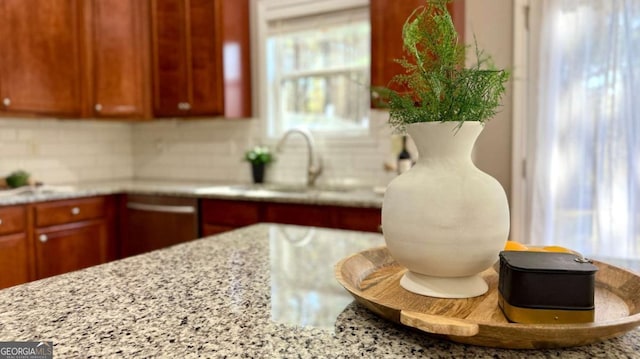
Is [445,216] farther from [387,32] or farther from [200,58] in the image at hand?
[200,58]

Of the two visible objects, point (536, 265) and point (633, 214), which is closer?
point (536, 265)

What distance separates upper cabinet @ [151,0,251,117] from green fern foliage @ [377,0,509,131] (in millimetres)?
2669

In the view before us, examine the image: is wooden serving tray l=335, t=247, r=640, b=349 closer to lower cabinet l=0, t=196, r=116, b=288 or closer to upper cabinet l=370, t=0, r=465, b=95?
upper cabinet l=370, t=0, r=465, b=95

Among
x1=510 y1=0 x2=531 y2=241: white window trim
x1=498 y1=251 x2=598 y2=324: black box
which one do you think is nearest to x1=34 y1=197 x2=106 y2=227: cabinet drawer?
x1=510 y1=0 x2=531 y2=241: white window trim

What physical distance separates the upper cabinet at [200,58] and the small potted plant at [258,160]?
0.93ft

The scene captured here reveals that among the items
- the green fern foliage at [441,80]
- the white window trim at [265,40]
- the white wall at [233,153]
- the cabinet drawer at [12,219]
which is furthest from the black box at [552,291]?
the cabinet drawer at [12,219]

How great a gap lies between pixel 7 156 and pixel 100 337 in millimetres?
3233

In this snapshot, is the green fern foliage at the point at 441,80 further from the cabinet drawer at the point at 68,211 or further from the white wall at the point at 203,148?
the cabinet drawer at the point at 68,211

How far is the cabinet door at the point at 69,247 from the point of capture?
2.95 metres

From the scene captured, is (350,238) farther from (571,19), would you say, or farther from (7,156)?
(7,156)

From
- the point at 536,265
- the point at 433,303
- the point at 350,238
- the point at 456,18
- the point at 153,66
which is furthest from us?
the point at 153,66

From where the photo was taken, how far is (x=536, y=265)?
679 millimetres

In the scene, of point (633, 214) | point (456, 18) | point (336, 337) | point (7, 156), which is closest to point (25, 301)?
point (336, 337)

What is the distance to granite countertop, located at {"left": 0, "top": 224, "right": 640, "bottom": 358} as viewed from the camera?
0.68 meters
